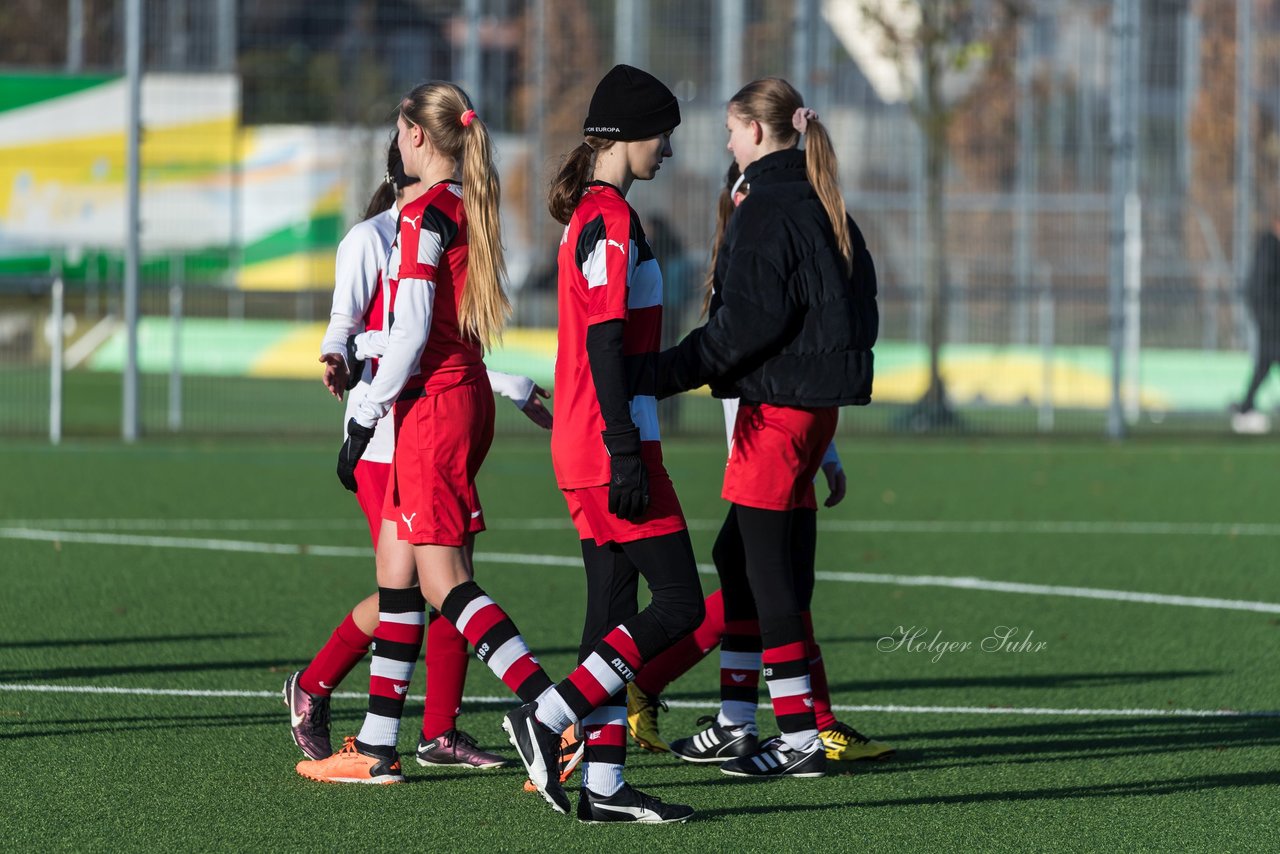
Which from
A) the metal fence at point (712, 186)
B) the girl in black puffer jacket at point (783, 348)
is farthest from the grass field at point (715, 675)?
the metal fence at point (712, 186)

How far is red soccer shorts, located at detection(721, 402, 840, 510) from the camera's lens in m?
5.69

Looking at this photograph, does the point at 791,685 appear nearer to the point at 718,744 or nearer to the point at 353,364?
the point at 718,744

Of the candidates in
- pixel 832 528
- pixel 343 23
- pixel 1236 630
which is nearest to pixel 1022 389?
pixel 343 23

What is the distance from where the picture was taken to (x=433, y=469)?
5289mm

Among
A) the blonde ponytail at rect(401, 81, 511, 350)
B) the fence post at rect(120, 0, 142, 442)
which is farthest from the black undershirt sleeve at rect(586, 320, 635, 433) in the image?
the fence post at rect(120, 0, 142, 442)

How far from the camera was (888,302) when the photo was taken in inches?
901

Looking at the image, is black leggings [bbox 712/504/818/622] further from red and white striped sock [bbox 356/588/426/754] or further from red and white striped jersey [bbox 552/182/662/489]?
red and white striped sock [bbox 356/588/426/754]

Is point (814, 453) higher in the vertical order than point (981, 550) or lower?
higher

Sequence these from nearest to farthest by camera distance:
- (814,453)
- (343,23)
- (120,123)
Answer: (814,453), (343,23), (120,123)

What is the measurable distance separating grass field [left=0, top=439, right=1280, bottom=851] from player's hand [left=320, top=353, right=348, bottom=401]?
3.58 ft

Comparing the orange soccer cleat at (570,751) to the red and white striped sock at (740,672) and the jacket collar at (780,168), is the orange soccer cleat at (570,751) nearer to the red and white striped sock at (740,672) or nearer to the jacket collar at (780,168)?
the red and white striped sock at (740,672)

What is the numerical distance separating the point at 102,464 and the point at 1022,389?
10.9m

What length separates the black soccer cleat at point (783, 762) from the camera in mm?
5715

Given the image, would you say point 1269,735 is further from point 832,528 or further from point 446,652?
point 832,528
